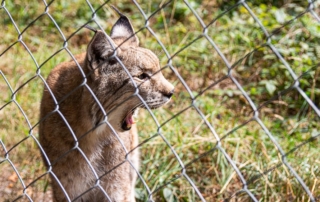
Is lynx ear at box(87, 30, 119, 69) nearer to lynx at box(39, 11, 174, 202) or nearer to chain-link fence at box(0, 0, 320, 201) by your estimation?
lynx at box(39, 11, 174, 202)

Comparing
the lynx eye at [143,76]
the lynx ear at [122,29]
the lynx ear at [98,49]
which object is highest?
the lynx ear at [122,29]

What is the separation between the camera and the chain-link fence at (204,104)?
369 cm

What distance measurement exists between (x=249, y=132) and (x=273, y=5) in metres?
2.27

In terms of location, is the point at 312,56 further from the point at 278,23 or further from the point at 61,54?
the point at 61,54

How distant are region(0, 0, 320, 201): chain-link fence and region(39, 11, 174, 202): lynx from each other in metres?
0.06

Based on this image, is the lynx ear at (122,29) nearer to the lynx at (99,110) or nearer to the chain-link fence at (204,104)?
the lynx at (99,110)

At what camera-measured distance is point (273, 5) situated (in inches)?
243

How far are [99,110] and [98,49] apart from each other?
0.46m

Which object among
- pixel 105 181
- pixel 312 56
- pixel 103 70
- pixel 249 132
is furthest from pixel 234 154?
pixel 312 56

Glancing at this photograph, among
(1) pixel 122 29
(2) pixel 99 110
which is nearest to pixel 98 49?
(2) pixel 99 110

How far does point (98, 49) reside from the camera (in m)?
2.89

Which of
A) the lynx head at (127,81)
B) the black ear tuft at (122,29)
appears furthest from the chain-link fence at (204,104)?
the black ear tuft at (122,29)

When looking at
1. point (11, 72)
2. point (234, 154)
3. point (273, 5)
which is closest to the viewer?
point (234, 154)

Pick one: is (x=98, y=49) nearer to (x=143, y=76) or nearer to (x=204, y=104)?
(x=143, y=76)
